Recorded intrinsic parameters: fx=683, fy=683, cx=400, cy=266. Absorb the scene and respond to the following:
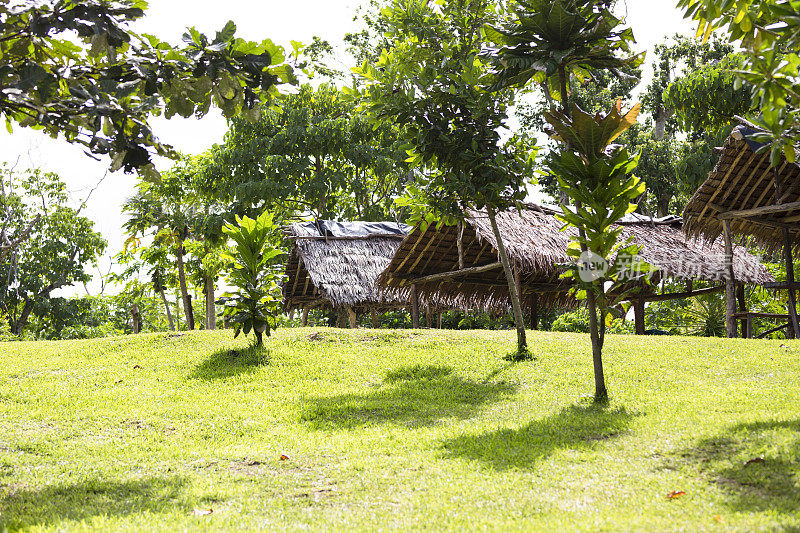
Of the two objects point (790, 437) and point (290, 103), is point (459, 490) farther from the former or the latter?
point (290, 103)

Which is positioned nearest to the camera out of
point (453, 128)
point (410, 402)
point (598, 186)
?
point (598, 186)

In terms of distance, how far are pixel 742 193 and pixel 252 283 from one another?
27.8ft

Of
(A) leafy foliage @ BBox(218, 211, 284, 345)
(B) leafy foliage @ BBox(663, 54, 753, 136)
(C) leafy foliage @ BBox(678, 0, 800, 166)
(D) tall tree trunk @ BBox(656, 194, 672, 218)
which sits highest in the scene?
(B) leafy foliage @ BBox(663, 54, 753, 136)

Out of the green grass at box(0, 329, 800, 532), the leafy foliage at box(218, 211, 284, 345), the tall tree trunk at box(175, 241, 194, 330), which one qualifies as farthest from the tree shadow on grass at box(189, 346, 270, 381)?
the tall tree trunk at box(175, 241, 194, 330)

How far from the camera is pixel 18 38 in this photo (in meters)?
4.76

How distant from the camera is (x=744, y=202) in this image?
11844 millimetres

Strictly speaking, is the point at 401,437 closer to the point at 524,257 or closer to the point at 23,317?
the point at 524,257

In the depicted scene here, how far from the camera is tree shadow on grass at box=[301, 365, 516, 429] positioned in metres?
6.96

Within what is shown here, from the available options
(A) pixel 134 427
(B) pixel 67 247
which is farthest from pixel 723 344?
(B) pixel 67 247

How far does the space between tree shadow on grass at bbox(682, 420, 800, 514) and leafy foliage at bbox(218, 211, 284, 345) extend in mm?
6824

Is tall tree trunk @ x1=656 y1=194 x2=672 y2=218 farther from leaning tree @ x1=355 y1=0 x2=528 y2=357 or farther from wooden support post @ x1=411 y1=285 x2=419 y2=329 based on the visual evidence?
leaning tree @ x1=355 y1=0 x2=528 y2=357

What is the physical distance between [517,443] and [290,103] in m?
19.3

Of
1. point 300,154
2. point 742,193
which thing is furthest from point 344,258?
point 742,193

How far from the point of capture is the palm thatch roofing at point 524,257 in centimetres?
1299
